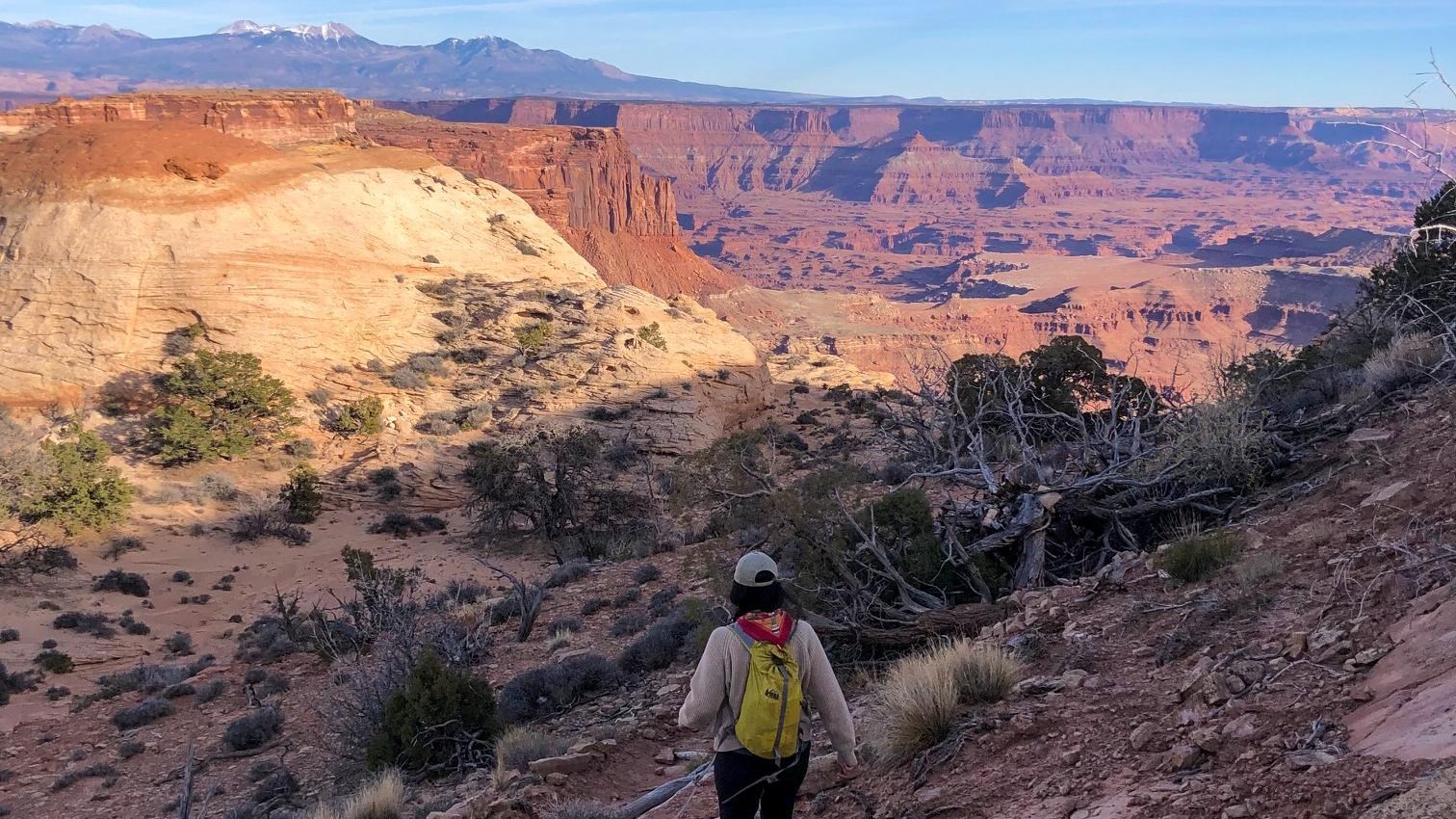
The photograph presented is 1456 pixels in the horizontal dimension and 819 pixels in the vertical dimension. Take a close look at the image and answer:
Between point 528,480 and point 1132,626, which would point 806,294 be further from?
point 1132,626

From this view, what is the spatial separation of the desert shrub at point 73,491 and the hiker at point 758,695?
683 inches

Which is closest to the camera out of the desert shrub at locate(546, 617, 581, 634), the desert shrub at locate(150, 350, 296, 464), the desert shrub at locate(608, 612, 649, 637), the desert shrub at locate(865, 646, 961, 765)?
the desert shrub at locate(865, 646, 961, 765)

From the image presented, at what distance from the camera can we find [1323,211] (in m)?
138

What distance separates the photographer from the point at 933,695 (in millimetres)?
5008

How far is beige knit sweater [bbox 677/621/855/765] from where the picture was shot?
3803 millimetres

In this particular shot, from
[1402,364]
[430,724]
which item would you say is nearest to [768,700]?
[430,724]

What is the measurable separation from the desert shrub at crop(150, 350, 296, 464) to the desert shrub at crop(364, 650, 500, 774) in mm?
15160

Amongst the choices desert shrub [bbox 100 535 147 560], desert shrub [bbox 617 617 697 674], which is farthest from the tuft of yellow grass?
desert shrub [bbox 100 535 147 560]

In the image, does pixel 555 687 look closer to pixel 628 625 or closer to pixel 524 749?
pixel 524 749

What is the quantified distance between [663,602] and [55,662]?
763 centimetres

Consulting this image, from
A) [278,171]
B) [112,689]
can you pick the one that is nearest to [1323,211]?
[278,171]

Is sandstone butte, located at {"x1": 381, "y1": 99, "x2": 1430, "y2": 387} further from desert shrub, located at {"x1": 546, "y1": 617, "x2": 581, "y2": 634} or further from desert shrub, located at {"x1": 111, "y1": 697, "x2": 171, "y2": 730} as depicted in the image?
desert shrub, located at {"x1": 111, "y1": 697, "x2": 171, "y2": 730}

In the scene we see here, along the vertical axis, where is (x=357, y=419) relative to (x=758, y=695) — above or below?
below

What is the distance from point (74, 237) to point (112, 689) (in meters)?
14.5
